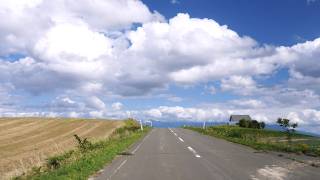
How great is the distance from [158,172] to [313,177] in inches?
203

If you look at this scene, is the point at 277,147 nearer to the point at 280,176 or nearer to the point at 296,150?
the point at 296,150

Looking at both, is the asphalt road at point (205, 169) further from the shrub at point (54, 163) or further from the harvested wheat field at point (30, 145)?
the harvested wheat field at point (30, 145)

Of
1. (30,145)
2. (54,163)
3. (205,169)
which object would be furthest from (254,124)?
(205,169)

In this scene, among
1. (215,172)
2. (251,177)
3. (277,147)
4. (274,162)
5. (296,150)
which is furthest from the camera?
(277,147)

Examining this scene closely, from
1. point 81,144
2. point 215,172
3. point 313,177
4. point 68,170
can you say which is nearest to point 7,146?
point 81,144

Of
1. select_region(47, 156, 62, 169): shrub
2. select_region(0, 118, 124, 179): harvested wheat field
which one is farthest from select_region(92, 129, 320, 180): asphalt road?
select_region(0, 118, 124, 179): harvested wheat field

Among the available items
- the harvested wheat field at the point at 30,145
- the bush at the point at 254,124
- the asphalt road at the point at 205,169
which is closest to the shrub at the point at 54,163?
A: the harvested wheat field at the point at 30,145

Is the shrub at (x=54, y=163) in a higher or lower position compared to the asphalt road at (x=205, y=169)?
lower

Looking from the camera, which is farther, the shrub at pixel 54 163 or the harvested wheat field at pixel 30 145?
the harvested wheat field at pixel 30 145

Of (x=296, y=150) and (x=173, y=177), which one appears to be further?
(x=296, y=150)

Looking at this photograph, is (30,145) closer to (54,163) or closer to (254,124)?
(54,163)

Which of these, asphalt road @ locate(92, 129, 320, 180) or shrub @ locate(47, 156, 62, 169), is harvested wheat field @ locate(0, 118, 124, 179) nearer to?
shrub @ locate(47, 156, 62, 169)

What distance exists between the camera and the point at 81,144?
1245 inches

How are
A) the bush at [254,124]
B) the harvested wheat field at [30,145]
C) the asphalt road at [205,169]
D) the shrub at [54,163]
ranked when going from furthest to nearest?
the bush at [254,124]
the harvested wheat field at [30,145]
the shrub at [54,163]
the asphalt road at [205,169]
